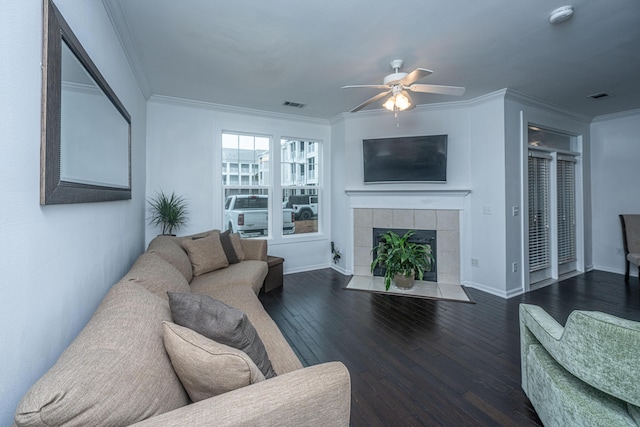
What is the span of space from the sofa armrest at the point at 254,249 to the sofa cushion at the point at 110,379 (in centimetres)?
243

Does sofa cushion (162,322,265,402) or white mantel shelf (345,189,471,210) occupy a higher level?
white mantel shelf (345,189,471,210)

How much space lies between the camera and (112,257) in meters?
2.00

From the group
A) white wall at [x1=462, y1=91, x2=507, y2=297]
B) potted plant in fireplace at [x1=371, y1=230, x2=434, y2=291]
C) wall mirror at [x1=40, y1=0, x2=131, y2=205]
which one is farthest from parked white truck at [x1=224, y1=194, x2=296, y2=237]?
white wall at [x1=462, y1=91, x2=507, y2=297]

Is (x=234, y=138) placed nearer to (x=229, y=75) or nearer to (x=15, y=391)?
(x=229, y=75)

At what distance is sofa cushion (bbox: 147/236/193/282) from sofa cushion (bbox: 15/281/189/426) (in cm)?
143

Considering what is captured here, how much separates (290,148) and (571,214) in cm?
513

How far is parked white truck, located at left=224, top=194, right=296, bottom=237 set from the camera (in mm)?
4371

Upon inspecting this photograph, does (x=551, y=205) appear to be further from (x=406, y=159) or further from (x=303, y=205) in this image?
(x=303, y=205)

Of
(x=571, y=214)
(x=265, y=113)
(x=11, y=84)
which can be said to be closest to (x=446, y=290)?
(x=571, y=214)

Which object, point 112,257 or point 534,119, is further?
point 534,119

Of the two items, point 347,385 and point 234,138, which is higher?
point 234,138

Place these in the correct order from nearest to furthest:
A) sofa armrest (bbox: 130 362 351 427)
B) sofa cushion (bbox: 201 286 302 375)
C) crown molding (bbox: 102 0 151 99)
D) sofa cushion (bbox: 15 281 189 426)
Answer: sofa cushion (bbox: 15 281 189 426)
sofa armrest (bbox: 130 362 351 427)
sofa cushion (bbox: 201 286 302 375)
crown molding (bbox: 102 0 151 99)

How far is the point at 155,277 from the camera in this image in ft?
5.69

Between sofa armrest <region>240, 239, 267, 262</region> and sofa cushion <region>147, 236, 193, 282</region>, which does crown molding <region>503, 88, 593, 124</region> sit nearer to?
sofa armrest <region>240, 239, 267, 262</region>
